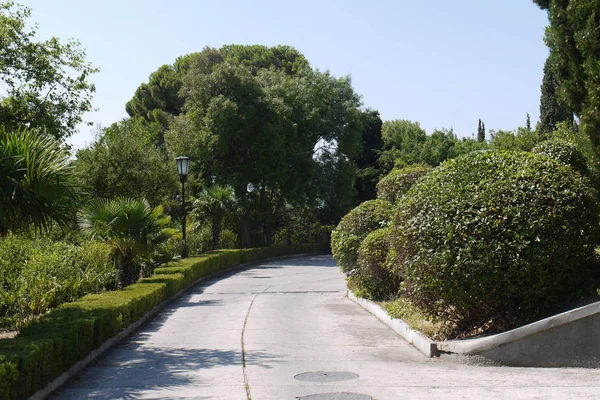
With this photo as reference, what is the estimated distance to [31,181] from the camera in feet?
30.6

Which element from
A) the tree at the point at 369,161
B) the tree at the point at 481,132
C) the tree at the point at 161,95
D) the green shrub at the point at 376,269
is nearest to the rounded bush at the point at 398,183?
the green shrub at the point at 376,269

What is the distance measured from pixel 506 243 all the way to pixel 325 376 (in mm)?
3130

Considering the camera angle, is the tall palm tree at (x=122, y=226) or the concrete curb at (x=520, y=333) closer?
the concrete curb at (x=520, y=333)

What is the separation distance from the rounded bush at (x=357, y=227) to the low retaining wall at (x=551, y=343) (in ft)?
30.4

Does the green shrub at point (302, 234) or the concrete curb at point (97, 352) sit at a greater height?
the green shrub at point (302, 234)

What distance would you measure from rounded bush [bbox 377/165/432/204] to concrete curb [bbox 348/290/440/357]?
3.57m

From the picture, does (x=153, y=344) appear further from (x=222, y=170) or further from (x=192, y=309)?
(x=222, y=170)

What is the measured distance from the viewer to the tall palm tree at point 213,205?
120ft

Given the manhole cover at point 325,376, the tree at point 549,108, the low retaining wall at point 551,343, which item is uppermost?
the tree at point 549,108

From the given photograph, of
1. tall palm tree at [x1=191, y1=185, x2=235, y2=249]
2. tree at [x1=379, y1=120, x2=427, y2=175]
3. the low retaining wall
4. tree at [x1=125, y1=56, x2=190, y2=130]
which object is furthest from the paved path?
tree at [x1=125, y1=56, x2=190, y2=130]

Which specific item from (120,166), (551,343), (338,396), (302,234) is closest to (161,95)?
(302,234)

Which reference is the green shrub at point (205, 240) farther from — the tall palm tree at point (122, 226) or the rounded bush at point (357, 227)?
the tall palm tree at point (122, 226)

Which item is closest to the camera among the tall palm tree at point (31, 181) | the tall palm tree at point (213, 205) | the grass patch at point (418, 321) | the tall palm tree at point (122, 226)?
the tall palm tree at point (31, 181)

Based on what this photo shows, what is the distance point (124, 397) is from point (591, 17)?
857 cm
